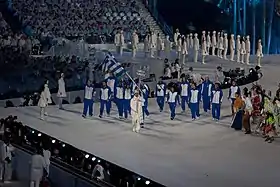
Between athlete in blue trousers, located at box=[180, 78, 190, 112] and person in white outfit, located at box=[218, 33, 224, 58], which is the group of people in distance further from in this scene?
person in white outfit, located at box=[218, 33, 224, 58]

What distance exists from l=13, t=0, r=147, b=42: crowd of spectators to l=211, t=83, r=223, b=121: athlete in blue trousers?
1212cm

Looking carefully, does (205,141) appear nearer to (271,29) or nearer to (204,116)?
(204,116)

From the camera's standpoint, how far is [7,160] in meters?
15.9

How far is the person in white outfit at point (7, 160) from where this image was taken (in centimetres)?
1595

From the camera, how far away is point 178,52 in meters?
32.0

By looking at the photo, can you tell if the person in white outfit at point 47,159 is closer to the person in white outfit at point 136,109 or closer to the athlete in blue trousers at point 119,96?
the person in white outfit at point 136,109

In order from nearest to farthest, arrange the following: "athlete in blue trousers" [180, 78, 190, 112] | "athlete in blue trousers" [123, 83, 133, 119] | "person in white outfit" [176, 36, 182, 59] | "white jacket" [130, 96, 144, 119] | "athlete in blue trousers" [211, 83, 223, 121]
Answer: "white jacket" [130, 96, 144, 119]
"athlete in blue trousers" [211, 83, 223, 121]
"athlete in blue trousers" [123, 83, 133, 119]
"athlete in blue trousers" [180, 78, 190, 112]
"person in white outfit" [176, 36, 182, 59]

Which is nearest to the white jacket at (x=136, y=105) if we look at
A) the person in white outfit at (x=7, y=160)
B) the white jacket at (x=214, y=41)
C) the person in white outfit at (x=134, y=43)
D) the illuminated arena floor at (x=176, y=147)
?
the illuminated arena floor at (x=176, y=147)

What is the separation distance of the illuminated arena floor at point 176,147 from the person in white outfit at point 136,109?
29cm

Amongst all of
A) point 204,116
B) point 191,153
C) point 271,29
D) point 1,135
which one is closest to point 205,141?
point 191,153

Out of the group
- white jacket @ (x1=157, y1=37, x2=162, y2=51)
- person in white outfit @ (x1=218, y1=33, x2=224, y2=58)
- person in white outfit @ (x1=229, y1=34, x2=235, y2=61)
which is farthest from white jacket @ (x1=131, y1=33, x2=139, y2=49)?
person in white outfit @ (x1=229, y1=34, x2=235, y2=61)

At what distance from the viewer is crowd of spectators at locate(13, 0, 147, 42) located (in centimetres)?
3281

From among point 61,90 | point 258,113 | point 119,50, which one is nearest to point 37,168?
point 258,113

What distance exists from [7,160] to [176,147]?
476 cm
